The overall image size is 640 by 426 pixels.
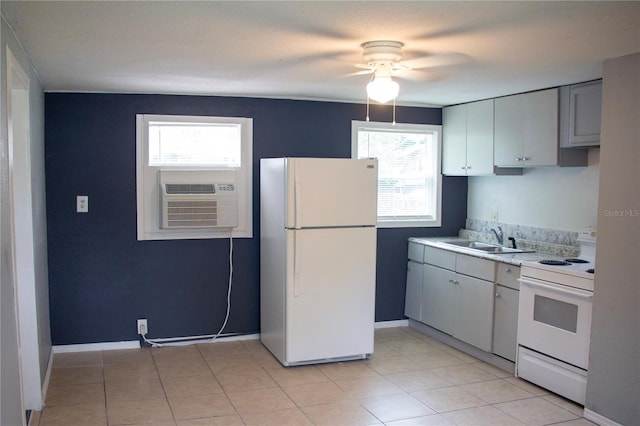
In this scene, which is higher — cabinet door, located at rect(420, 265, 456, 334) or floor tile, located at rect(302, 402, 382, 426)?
cabinet door, located at rect(420, 265, 456, 334)

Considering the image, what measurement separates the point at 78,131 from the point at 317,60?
7.42 ft

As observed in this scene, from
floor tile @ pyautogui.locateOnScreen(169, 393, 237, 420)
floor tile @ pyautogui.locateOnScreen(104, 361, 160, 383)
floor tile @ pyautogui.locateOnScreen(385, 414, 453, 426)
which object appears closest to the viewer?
floor tile @ pyautogui.locateOnScreen(385, 414, 453, 426)

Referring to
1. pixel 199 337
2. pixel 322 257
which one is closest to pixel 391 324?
pixel 322 257

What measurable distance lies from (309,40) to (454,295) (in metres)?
2.72

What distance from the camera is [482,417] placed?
11.4 ft

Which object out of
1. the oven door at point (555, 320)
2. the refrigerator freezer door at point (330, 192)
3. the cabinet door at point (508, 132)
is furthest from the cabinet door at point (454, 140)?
the oven door at point (555, 320)

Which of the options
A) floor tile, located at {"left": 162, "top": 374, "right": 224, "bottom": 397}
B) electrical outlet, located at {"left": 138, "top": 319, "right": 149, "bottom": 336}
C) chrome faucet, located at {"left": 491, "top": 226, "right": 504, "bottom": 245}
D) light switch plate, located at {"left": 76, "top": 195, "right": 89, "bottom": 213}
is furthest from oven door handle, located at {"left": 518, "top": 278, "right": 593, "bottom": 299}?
light switch plate, located at {"left": 76, "top": 195, "right": 89, "bottom": 213}

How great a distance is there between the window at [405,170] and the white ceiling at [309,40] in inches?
44.2

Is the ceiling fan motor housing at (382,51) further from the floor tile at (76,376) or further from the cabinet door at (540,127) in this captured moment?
the floor tile at (76,376)

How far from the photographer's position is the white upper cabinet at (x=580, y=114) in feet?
12.7

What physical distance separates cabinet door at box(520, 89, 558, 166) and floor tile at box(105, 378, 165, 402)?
317 centimetres

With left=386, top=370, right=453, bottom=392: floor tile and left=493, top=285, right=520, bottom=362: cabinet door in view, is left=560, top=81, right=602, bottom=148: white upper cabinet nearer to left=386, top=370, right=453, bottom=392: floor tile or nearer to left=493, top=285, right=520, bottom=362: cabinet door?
left=493, top=285, right=520, bottom=362: cabinet door

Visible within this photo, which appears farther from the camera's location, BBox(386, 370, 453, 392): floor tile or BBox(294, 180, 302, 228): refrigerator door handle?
BBox(294, 180, 302, 228): refrigerator door handle

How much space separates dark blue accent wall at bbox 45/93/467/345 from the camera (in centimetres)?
459
